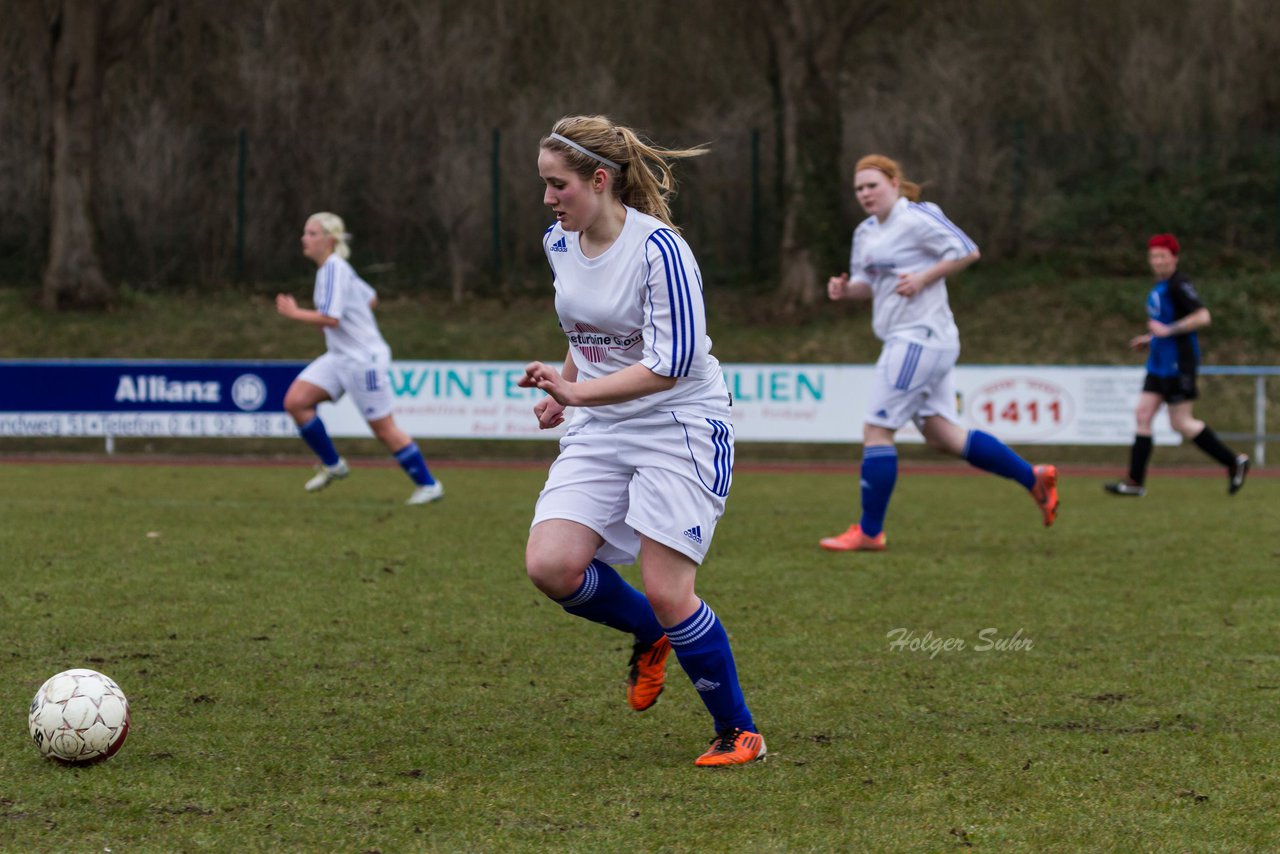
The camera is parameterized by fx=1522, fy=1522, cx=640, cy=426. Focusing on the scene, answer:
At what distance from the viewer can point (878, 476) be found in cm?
873

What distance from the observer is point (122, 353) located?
22156 mm

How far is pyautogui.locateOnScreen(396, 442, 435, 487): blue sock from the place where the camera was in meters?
11.4

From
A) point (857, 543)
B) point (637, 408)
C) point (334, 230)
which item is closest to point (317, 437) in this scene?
point (334, 230)

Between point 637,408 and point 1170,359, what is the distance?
9070 millimetres

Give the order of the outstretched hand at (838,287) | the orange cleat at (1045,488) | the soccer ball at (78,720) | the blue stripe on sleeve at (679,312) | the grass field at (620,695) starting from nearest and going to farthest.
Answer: the grass field at (620,695), the soccer ball at (78,720), the blue stripe on sleeve at (679,312), the outstretched hand at (838,287), the orange cleat at (1045,488)

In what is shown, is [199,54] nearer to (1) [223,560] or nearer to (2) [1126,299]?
(2) [1126,299]

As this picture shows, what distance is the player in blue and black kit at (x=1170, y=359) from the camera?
479 inches

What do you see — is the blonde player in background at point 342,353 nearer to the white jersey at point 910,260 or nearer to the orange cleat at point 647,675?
the white jersey at point 910,260

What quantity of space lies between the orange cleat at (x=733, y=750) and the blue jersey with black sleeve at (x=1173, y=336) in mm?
8882

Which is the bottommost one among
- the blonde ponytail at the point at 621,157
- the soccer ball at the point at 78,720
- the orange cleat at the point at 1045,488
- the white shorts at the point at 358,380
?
the orange cleat at the point at 1045,488

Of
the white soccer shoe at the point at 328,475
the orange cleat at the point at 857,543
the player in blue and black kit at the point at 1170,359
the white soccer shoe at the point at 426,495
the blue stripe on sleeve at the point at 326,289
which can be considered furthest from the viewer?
the player in blue and black kit at the point at 1170,359

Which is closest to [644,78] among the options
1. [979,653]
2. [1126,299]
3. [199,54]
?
[199,54]

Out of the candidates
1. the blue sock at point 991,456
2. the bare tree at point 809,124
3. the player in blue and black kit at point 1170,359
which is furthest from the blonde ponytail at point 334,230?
the bare tree at point 809,124

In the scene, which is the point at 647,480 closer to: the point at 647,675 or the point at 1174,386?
the point at 647,675
